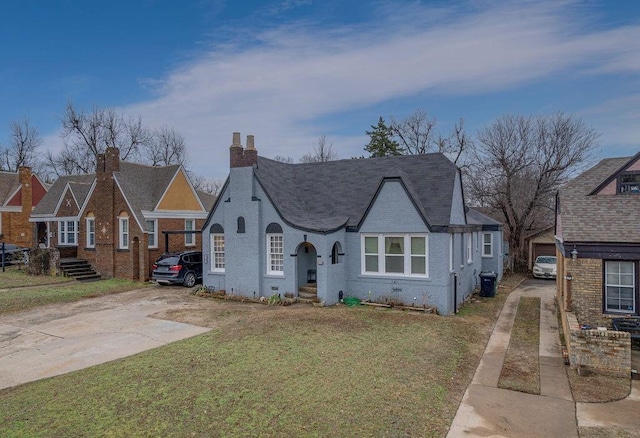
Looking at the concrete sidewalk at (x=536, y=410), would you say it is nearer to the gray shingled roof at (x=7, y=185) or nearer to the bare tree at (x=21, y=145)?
the gray shingled roof at (x=7, y=185)

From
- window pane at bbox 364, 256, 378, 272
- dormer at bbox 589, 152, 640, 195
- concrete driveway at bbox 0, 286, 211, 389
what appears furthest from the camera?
window pane at bbox 364, 256, 378, 272

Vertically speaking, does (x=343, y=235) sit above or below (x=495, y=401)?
above

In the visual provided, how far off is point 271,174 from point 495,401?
43.2ft

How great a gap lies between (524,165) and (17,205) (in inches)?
1609

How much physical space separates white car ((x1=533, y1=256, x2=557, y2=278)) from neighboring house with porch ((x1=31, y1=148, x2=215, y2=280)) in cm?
2221

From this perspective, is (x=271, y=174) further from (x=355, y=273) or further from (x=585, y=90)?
(x=585, y=90)

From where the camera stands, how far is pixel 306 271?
1683 cm

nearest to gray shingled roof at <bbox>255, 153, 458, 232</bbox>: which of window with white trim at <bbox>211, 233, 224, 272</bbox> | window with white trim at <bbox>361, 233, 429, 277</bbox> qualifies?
window with white trim at <bbox>361, 233, 429, 277</bbox>

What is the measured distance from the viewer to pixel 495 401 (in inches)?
281

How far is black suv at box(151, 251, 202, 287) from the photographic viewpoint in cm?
1986

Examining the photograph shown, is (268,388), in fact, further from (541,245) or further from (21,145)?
(21,145)

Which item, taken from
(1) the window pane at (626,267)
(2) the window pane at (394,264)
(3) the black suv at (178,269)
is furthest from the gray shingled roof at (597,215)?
(3) the black suv at (178,269)

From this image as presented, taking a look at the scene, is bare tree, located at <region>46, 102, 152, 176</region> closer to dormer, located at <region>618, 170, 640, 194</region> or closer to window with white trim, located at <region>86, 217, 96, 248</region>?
window with white trim, located at <region>86, 217, 96, 248</region>

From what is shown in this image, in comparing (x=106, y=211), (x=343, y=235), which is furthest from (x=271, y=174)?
(x=106, y=211)
